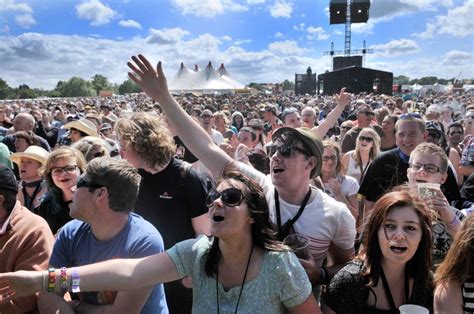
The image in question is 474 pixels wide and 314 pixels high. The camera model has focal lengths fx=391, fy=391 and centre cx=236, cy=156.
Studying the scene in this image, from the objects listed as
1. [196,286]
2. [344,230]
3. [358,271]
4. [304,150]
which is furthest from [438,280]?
[196,286]

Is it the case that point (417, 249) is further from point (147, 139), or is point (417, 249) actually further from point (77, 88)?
point (77, 88)

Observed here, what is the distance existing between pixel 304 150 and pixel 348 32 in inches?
2260

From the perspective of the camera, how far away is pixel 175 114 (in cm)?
245

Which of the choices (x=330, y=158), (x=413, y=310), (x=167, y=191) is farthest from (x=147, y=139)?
(x=330, y=158)

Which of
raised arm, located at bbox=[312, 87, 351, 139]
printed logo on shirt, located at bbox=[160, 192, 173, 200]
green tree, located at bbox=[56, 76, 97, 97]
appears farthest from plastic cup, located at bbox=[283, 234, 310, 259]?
green tree, located at bbox=[56, 76, 97, 97]

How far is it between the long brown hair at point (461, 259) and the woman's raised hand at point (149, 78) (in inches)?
70.0

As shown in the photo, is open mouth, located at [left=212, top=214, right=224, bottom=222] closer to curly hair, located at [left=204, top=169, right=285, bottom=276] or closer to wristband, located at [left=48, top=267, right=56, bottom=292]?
curly hair, located at [left=204, top=169, right=285, bottom=276]

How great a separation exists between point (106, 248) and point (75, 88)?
102899 mm

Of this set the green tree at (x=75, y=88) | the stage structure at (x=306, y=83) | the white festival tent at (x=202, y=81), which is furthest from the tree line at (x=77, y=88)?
the white festival tent at (x=202, y=81)

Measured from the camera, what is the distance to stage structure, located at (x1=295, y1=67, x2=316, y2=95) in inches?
1754

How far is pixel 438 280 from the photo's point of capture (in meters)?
1.88

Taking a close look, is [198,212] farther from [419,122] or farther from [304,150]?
[419,122]

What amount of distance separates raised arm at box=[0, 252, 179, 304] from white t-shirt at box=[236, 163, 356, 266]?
695 millimetres

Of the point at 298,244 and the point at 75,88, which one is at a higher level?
the point at 75,88
